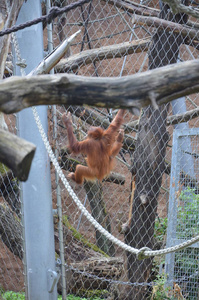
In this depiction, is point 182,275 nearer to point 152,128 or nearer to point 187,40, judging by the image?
point 152,128

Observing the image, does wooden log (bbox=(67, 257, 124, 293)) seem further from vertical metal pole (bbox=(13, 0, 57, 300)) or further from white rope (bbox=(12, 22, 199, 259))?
white rope (bbox=(12, 22, 199, 259))

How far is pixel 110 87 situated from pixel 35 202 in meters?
1.61

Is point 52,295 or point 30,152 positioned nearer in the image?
point 30,152

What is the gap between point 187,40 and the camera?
4.11m

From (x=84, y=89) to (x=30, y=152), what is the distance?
0.35 metres

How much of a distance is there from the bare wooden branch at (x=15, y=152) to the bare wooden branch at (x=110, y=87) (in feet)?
0.67

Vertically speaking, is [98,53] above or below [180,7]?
below

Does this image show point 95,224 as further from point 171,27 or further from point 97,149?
point 171,27

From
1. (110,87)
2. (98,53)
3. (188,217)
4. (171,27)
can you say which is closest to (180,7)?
(171,27)

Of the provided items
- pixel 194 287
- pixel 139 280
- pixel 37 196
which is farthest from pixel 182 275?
pixel 37 196

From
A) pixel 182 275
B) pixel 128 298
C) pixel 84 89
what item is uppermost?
pixel 84 89

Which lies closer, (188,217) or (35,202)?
(35,202)

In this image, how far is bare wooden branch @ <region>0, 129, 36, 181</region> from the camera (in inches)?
51.4

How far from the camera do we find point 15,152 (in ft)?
4.31
